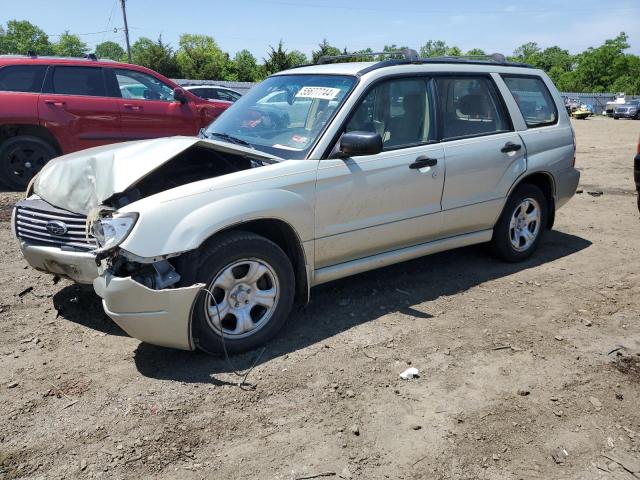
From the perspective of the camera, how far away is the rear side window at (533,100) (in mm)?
5379

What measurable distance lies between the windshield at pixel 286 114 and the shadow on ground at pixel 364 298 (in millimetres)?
1253

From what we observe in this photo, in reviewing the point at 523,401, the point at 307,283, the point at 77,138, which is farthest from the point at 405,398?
the point at 77,138

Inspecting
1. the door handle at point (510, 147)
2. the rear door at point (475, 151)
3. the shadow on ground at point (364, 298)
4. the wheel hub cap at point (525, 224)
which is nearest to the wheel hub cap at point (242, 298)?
the shadow on ground at point (364, 298)

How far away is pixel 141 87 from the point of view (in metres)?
8.69

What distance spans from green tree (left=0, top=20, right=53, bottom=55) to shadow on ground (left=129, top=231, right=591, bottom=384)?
117 metres

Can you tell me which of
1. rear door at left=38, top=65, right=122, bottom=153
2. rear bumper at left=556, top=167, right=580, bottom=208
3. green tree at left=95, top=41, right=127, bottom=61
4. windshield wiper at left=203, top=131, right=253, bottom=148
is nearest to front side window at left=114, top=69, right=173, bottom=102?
rear door at left=38, top=65, right=122, bottom=153

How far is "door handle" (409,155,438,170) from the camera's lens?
14.3ft

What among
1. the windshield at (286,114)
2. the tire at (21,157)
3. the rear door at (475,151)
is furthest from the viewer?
the tire at (21,157)

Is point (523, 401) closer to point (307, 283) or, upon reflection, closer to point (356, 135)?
point (307, 283)

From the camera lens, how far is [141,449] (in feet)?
9.07

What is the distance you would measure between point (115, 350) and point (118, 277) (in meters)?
0.77

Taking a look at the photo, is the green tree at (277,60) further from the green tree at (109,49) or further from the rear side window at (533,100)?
the green tree at (109,49)

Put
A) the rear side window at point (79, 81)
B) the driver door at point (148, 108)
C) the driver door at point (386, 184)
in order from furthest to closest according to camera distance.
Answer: the driver door at point (148, 108)
the rear side window at point (79, 81)
the driver door at point (386, 184)

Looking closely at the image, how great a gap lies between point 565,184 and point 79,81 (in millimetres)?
6782
